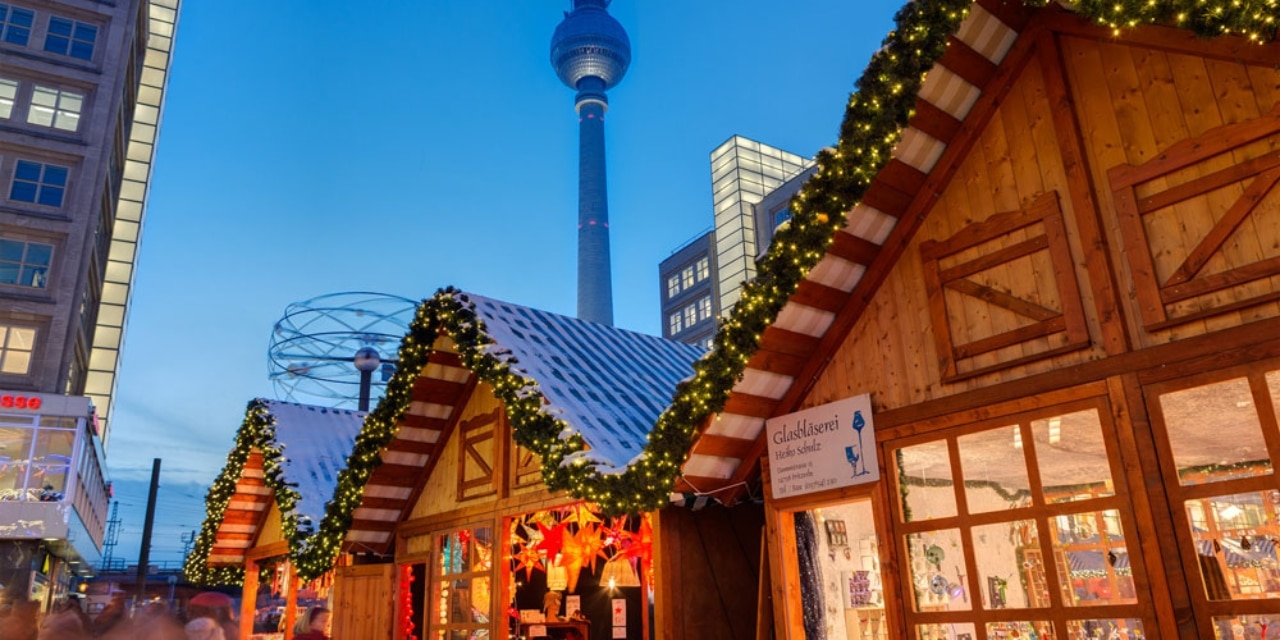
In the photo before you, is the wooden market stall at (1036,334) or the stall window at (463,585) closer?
the wooden market stall at (1036,334)

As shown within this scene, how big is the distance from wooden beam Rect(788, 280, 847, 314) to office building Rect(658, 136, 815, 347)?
4622 cm

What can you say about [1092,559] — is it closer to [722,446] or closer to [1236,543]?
[1236,543]

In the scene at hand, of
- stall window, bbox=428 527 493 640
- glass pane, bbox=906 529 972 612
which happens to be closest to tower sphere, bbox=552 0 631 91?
stall window, bbox=428 527 493 640

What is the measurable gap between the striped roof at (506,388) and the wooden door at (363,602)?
1.57 feet

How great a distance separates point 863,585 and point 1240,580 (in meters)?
4.76

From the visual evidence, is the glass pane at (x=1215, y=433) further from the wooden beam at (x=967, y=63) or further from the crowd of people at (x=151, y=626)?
the crowd of people at (x=151, y=626)

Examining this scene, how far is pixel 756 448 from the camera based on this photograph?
29.0 ft

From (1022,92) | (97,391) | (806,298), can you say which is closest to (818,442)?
(806,298)

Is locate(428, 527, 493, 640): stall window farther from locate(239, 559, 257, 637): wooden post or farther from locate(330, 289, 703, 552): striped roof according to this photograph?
locate(239, 559, 257, 637): wooden post

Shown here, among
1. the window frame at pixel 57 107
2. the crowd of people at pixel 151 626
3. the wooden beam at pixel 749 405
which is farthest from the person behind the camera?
the window frame at pixel 57 107

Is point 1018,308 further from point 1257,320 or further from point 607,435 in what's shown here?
point 607,435

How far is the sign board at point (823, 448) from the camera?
7.78 m

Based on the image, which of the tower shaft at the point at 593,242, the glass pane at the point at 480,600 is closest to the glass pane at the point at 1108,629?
the glass pane at the point at 480,600

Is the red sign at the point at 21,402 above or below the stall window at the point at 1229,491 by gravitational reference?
above
